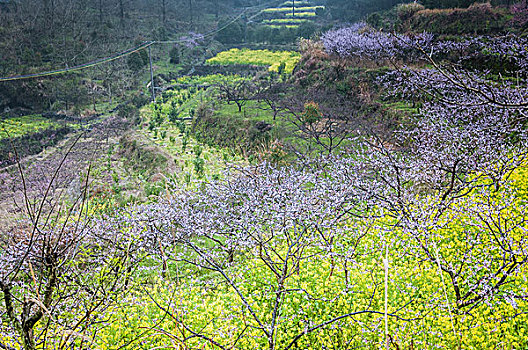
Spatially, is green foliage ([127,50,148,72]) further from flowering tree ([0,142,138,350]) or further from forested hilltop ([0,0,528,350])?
flowering tree ([0,142,138,350])

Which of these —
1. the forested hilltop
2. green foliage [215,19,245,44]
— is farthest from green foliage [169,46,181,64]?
green foliage [215,19,245,44]

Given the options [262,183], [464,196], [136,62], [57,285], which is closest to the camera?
[57,285]

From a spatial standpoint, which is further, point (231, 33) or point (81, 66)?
point (231, 33)

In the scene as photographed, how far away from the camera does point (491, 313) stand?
11.3 ft

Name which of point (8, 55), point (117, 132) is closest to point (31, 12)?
point (8, 55)

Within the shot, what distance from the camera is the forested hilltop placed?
3121 mm

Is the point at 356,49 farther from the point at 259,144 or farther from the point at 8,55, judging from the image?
the point at 8,55

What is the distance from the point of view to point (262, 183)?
552 centimetres

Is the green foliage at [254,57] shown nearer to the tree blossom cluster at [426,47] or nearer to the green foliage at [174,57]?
the green foliage at [174,57]

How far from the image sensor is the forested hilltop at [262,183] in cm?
312

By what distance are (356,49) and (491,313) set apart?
1331 centimetres

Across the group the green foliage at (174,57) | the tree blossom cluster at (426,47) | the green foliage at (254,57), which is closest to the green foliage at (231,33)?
the green foliage at (254,57)

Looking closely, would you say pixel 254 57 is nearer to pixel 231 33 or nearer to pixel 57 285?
pixel 231 33

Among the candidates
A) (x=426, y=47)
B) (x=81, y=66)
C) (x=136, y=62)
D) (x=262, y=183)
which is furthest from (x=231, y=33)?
(x=262, y=183)
